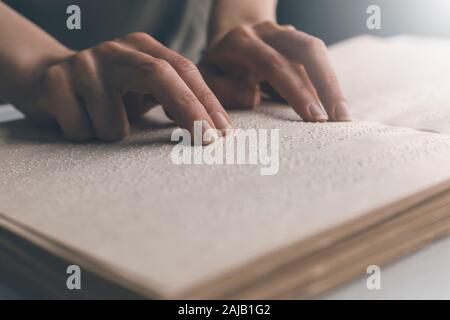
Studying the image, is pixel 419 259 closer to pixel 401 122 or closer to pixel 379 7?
pixel 401 122

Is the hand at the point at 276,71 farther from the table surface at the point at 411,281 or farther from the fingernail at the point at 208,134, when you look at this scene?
the table surface at the point at 411,281

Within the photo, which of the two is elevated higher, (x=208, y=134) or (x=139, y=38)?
(x=139, y=38)

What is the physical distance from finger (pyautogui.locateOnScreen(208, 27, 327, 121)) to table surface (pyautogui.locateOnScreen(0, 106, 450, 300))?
23 centimetres

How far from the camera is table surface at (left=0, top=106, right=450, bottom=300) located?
16.1 inches

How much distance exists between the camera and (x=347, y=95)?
778 millimetres

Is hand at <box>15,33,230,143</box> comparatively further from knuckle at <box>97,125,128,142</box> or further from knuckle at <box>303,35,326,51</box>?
knuckle at <box>303,35,326,51</box>

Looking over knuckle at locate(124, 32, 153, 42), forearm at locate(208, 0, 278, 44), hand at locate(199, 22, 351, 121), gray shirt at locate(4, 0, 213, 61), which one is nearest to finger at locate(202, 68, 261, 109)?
hand at locate(199, 22, 351, 121)

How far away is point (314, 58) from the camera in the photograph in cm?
70

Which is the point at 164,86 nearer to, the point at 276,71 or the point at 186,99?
the point at 186,99

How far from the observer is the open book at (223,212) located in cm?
36

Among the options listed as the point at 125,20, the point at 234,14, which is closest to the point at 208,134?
the point at 234,14

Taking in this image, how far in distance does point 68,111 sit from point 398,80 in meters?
0.41

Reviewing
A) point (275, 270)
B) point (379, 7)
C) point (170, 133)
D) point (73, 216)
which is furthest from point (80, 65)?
point (379, 7)
